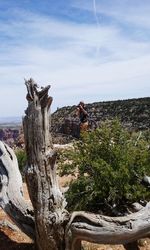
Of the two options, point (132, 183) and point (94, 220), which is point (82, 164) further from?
point (94, 220)

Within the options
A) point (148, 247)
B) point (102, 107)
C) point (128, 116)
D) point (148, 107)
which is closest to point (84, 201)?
point (148, 247)

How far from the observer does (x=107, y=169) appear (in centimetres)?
1095

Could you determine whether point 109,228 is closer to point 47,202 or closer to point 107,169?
point 47,202

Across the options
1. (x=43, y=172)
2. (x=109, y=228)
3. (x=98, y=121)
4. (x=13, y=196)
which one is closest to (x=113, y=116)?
(x=98, y=121)

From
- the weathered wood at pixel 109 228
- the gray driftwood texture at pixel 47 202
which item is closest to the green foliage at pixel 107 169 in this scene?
the gray driftwood texture at pixel 47 202

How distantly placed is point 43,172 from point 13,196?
1454mm

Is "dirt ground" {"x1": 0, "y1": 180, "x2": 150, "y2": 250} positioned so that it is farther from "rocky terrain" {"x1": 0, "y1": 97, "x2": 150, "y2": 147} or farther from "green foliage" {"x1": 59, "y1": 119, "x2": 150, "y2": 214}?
"rocky terrain" {"x1": 0, "y1": 97, "x2": 150, "y2": 147}

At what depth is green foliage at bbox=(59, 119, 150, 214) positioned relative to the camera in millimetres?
10922

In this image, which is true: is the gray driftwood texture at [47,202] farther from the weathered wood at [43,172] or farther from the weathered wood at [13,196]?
the weathered wood at [13,196]

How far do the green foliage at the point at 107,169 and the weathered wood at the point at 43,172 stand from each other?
2.46 m

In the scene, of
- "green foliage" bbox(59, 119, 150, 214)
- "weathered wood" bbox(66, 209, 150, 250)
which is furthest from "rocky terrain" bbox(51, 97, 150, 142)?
"weathered wood" bbox(66, 209, 150, 250)

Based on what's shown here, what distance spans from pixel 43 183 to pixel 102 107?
45.2 metres

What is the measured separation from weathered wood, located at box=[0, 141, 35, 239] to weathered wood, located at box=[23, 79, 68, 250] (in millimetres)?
616

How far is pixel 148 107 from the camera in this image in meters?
45.8
